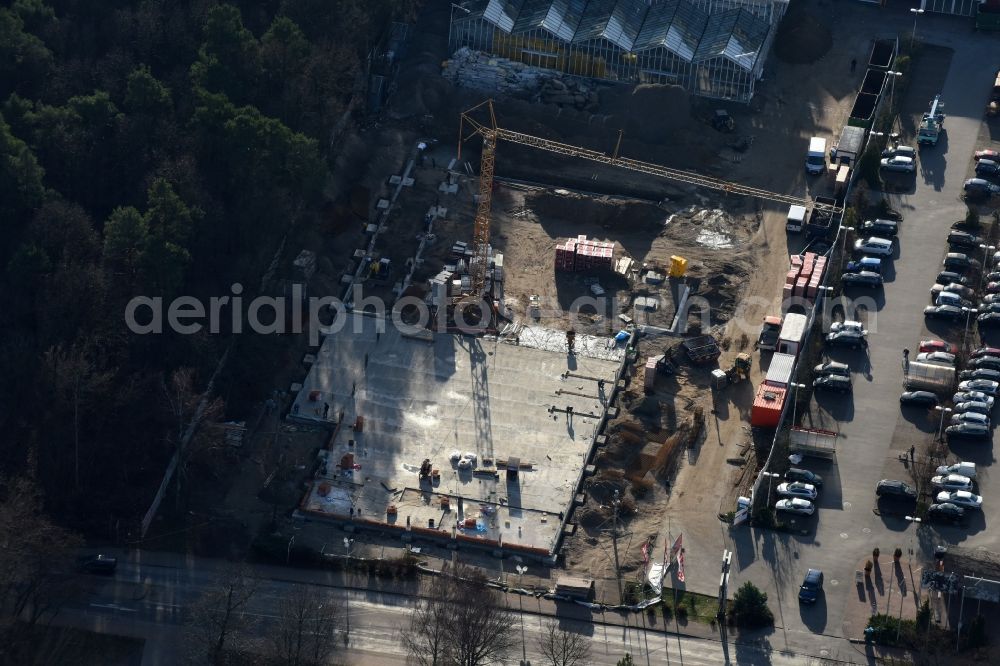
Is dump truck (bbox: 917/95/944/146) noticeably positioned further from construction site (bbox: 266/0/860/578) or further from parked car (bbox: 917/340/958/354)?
parked car (bbox: 917/340/958/354)

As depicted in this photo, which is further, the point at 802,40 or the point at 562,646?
the point at 802,40

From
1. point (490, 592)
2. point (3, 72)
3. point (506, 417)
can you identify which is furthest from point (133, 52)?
point (490, 592)

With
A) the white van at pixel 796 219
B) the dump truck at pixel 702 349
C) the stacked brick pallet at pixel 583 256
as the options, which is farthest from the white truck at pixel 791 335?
the stacked brick pallet at pixel 583 256

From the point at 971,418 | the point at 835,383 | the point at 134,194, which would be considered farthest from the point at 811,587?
the point at 134,194

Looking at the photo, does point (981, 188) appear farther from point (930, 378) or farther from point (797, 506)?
point (797, 506)

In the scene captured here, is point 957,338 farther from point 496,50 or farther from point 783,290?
point 496,50

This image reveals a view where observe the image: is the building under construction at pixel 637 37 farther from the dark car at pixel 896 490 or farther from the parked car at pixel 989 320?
the dark car at pixel 896 490

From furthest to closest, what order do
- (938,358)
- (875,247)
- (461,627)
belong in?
(875,247) → (938,358) → (461,627)

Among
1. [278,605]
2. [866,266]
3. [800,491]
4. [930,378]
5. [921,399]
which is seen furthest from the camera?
[866,266]
